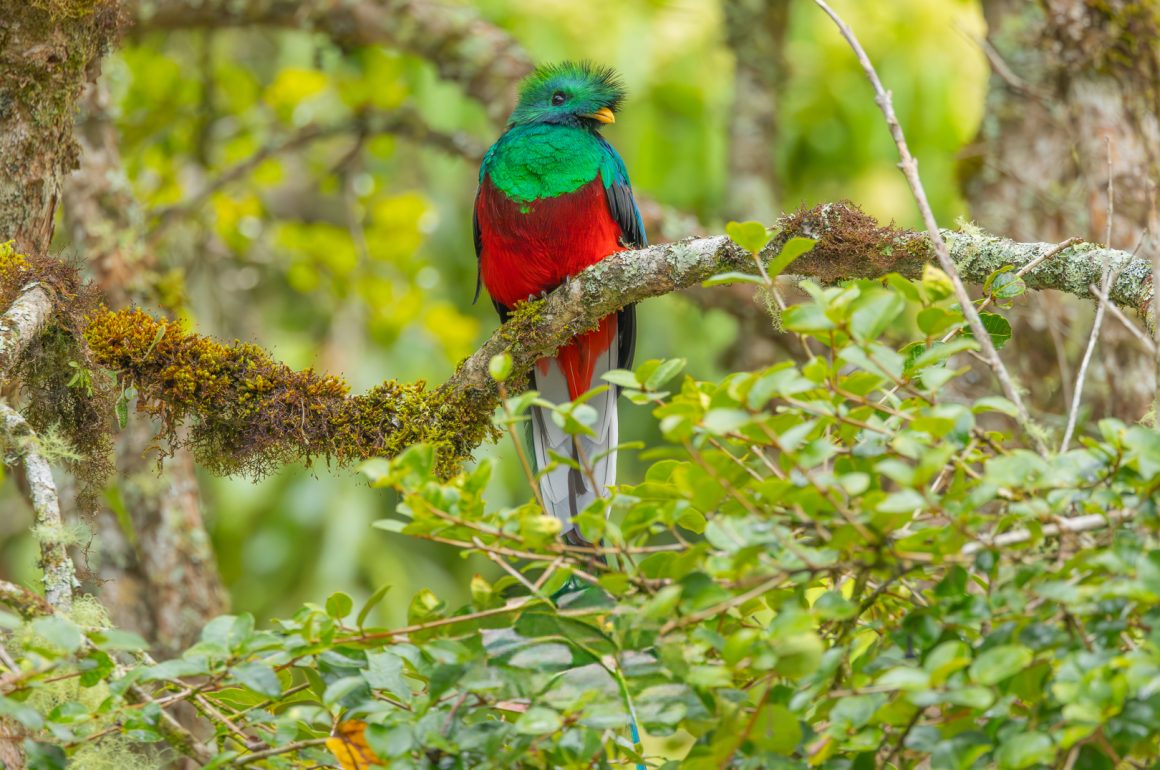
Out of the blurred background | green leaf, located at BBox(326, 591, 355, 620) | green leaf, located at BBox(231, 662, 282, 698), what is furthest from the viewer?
the blurred background

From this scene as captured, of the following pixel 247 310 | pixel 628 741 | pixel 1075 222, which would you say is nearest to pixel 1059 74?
pixel 1075 222

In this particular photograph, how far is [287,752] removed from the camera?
195 centimetres

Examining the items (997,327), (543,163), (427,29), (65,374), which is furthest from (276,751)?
(427,29)

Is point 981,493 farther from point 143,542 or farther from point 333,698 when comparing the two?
point 143,542

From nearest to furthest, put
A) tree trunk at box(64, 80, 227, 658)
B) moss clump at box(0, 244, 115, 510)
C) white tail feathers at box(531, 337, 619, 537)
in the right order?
moss clump at box(0, 244, 115, 510), white tail feathers at box(531, 337, 619, 537), tree trunk at box(64, 80, 227, 658)

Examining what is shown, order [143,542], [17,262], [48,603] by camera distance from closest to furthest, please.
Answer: [48,603] → [17,262] → [143,542]

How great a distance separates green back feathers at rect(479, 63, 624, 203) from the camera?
412 cm

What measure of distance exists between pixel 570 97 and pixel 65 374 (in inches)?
87.5

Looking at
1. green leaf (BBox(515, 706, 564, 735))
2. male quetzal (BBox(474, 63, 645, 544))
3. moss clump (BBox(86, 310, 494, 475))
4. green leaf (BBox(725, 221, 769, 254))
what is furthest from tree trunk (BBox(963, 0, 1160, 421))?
green leaf (BBox(515, 706, 564, 735))

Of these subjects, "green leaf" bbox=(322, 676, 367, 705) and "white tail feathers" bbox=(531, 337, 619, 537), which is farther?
"white tail feathers" bbox=(531, 337, 619, 537)

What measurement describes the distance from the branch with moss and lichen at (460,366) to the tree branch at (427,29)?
2.63 metres

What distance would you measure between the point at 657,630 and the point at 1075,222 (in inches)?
146

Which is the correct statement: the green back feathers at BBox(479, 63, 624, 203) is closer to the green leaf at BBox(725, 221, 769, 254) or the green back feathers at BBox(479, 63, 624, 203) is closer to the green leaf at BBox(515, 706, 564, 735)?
the green leaf at BBox(725, 221, 769, 254)

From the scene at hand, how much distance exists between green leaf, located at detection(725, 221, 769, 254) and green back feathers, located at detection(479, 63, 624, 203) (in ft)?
6.81
